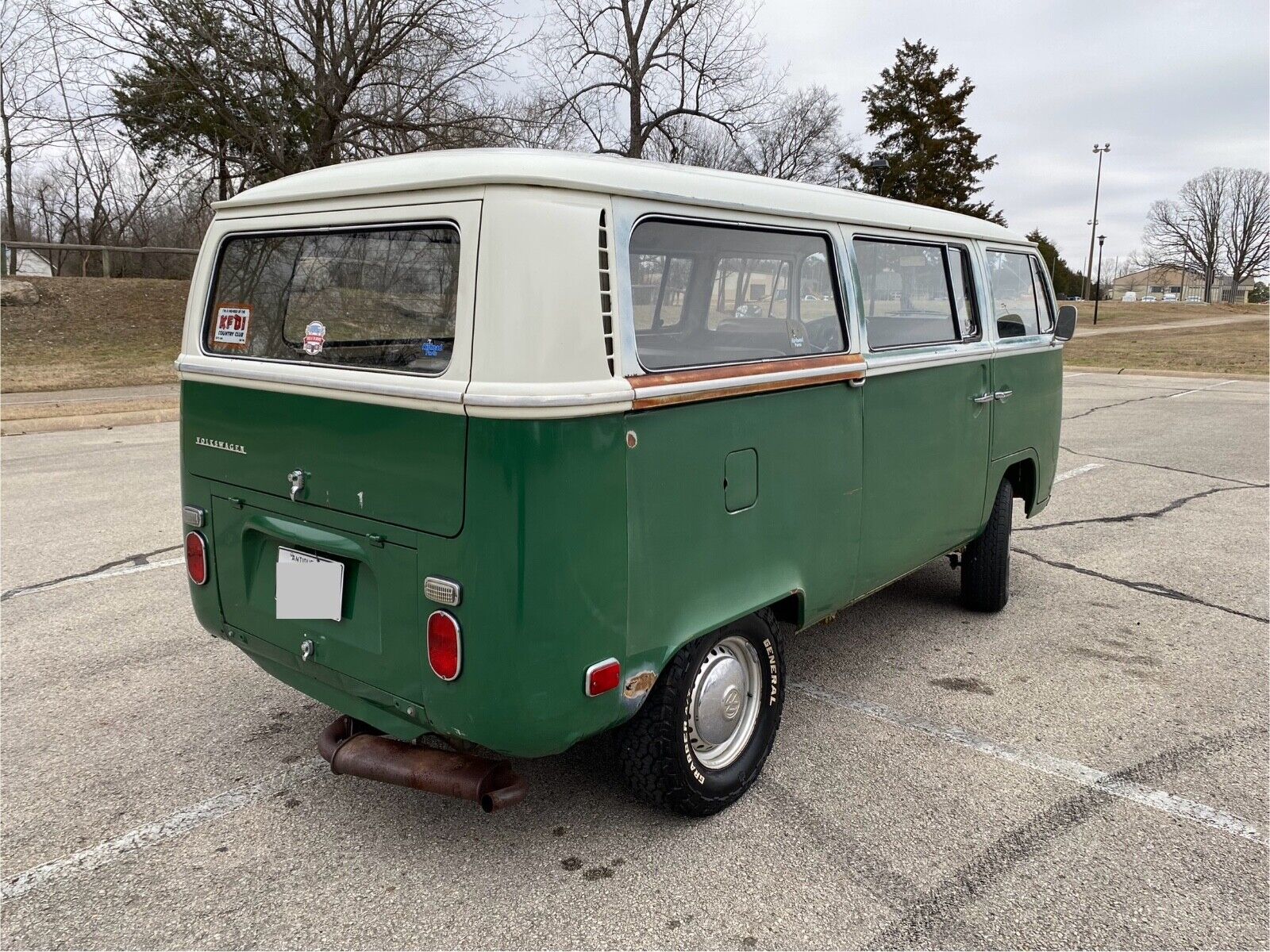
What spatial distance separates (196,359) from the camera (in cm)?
320

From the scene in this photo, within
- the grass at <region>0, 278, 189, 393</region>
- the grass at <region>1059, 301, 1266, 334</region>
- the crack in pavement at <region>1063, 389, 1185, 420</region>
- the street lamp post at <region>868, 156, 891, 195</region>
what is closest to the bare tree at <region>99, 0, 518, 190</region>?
the grass at <region>0, 278, 189, 393</region>

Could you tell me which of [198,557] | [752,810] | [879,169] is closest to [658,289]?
[752,810]

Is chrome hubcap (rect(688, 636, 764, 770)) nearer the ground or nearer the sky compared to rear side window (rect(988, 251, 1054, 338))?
nearer the ground

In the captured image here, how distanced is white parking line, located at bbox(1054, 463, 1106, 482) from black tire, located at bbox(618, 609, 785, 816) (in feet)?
21.5

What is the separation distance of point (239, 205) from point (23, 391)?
13.2 meters

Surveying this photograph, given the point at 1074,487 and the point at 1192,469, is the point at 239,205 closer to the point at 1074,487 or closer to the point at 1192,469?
the point at 1074,487

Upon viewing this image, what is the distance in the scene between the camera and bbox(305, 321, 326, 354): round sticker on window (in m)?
2.90

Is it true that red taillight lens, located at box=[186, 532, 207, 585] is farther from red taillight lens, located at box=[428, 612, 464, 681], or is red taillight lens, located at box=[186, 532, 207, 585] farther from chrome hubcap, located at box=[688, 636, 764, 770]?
chrome hubcap, located at box=[688, 636, 764, 770]

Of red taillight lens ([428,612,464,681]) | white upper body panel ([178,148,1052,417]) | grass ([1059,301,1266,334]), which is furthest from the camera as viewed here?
grass ([1059,301,1266,334])

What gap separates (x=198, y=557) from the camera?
329 centimetres

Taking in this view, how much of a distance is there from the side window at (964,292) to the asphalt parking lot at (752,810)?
1583 mm

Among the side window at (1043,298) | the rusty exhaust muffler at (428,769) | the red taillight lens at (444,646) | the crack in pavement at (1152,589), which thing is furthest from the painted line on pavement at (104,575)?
the crack in pavement at (1152,589)

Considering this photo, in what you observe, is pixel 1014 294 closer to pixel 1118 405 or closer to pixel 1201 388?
pixel 1118 405

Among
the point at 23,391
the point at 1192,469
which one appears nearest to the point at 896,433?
the point at 1192,469
